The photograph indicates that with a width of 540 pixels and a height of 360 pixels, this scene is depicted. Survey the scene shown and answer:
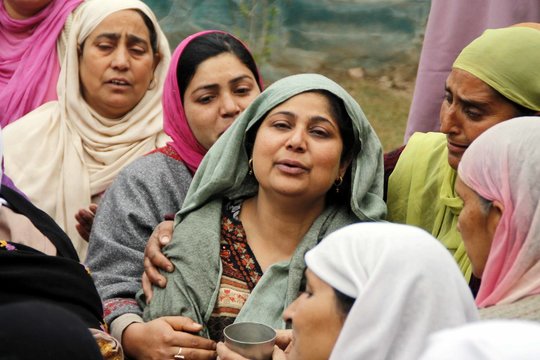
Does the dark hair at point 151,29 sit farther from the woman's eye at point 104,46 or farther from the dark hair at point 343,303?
the dark hair at point 343,303

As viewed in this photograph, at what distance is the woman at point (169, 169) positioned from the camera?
3340mm

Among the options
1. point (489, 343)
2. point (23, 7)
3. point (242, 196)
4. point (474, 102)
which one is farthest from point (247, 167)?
point (23, 7)

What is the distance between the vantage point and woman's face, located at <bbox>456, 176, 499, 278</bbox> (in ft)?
8.73

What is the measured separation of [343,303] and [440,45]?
2838mm

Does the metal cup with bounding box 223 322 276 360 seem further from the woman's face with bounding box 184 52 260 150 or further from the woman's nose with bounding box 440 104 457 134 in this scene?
the woman's face with bounding box 184 52 260 150

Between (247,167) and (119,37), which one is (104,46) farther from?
(247,167)

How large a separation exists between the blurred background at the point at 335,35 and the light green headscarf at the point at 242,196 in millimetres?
4126

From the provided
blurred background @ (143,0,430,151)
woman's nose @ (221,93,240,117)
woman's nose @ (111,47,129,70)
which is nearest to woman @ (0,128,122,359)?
woman's nose @ (221,93,240,117)

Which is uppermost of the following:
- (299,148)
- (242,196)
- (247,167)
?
(299,148)

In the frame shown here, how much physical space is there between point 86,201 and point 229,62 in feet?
3.51

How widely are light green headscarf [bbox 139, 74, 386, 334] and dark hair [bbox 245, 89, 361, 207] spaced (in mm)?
20

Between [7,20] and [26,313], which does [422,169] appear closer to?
[26,313]

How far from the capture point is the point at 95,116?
4.71 metres

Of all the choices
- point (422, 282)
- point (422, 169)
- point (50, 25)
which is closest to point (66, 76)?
point (50, 25)
